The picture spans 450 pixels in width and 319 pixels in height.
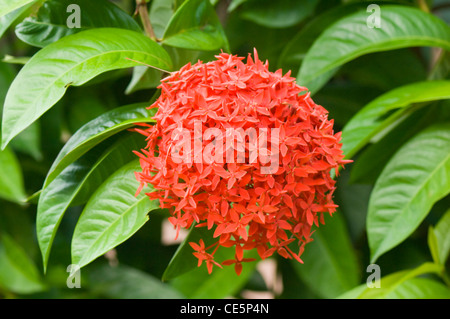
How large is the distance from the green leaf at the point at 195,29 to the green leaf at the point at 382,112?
276 millimetres

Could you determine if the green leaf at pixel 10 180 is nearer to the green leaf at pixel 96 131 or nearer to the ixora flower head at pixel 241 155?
the green leaf at pixel 96 131

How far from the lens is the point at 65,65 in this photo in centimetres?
67

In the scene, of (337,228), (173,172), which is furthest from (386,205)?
(173,172)

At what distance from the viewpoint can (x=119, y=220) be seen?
68cm

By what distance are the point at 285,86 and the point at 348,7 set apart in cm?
55

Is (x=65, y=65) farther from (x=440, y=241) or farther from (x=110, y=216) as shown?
(x=440, y=241)

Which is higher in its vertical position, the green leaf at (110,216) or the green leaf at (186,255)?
the green leaf at (110,216)

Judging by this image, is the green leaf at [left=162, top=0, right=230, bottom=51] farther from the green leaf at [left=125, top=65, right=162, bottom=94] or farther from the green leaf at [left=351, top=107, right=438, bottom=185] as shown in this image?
the green leaf at [left=351, top=107, right=438, bottom=185]

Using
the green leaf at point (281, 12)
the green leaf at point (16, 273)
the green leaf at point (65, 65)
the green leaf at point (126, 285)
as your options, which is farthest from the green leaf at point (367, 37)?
the green leaf at point (16, 273)

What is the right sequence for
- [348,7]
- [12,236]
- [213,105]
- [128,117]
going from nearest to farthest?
[213,105] → [128,117] → [348,7] → [12,236]

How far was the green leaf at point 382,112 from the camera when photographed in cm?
85

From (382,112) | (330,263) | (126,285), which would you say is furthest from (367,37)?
(126,285)

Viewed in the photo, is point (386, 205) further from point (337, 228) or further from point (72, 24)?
point (72, 24)

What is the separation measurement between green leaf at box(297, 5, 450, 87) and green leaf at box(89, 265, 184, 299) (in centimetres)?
59
